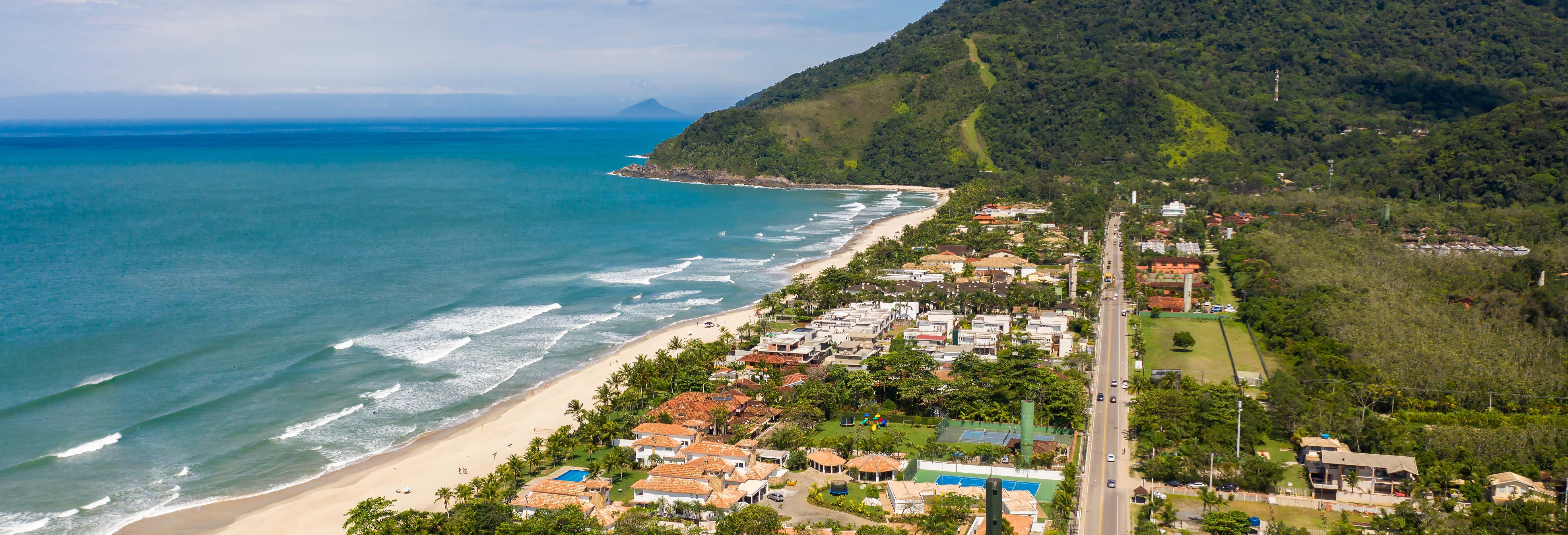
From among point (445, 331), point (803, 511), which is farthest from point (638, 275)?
point (803, 511)

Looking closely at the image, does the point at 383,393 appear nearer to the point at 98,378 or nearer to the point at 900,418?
the point at 98,378

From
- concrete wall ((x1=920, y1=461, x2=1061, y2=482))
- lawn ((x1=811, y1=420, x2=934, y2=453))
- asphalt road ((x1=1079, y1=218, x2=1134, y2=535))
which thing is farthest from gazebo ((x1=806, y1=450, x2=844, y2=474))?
asphalt road ((x1=1079, y1=218, x2=1134, y2=535))

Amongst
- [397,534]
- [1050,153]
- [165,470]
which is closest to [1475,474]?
[397,534]

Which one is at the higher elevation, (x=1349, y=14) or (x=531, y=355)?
(x=1349, y=14)

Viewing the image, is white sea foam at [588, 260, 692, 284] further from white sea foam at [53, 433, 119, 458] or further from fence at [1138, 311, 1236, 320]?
white sea foam at [53, 433, 119, 458]

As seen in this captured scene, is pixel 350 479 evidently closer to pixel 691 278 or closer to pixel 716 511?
pixel 716 511
